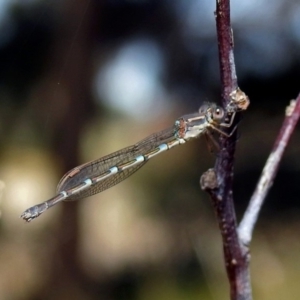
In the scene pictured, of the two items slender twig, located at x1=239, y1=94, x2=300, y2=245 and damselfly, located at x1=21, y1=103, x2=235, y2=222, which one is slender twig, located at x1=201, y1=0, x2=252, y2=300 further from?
damselfly, located at x1=21, y1=103, x2=235, y2=222

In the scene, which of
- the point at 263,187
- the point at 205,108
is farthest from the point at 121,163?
the point at 263,187

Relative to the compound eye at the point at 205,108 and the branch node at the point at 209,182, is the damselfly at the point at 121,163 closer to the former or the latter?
the compound eye at the point at 205,108

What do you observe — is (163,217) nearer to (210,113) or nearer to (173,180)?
(173,180)

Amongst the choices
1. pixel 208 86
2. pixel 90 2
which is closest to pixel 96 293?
pixel 208 86

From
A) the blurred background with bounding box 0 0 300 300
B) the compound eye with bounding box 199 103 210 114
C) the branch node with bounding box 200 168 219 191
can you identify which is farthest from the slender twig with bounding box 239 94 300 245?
the blurred background with bounding box 0 0 300 300

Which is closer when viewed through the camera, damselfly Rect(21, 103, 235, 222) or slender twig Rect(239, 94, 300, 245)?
slender twig Rect(239, 94, 300, 245)
